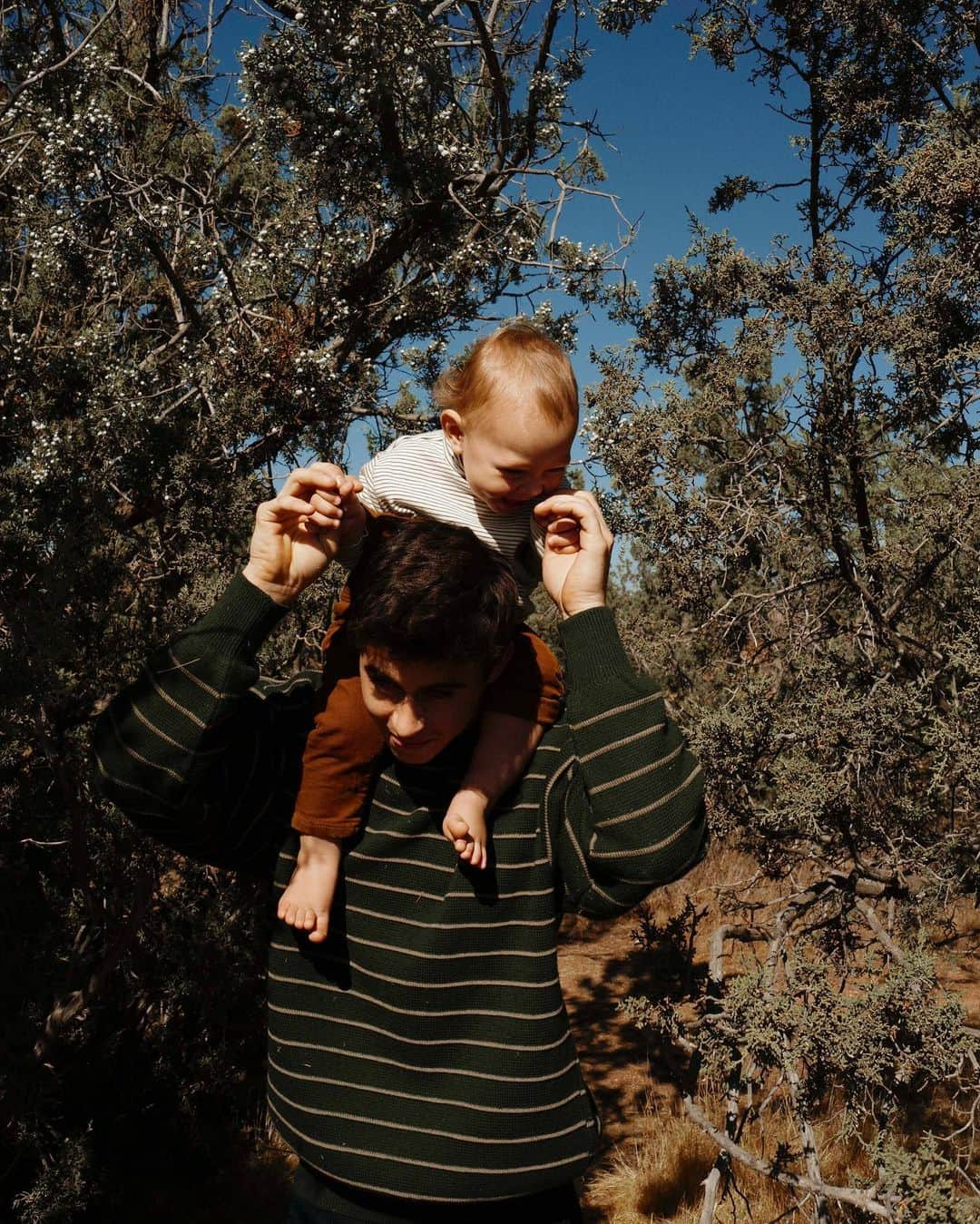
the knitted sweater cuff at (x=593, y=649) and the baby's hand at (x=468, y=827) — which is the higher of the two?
the knitted sweater cuff at (x=593, y=649)

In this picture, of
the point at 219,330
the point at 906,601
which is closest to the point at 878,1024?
the point at 906,601

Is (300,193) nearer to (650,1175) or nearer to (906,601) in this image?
(906,601)

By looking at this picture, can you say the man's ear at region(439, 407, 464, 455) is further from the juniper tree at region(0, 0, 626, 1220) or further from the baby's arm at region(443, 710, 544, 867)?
the juniper tree at region(0, 0, 626, 1220)

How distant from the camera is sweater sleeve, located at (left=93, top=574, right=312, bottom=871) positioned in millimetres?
1467

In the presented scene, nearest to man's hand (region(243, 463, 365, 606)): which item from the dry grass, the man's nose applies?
the man's nose

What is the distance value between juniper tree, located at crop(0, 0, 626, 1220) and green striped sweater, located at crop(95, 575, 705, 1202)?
1.51m

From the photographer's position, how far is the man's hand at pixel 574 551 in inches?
63.4

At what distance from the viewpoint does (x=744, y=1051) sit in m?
2.53

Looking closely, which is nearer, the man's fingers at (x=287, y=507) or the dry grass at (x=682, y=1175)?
the man's fingers at (x=287, y=507)

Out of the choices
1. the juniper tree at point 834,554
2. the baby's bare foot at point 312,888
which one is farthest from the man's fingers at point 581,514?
the juniper tree at point 834,554

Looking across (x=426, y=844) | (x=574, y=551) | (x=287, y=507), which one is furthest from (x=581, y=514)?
(x=426, y=844)

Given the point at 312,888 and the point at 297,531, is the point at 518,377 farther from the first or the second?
the point at 312,888

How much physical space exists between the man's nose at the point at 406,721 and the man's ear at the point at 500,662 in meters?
0.17

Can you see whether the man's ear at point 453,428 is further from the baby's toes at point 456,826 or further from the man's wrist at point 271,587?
the baby's toes at point 456,826
